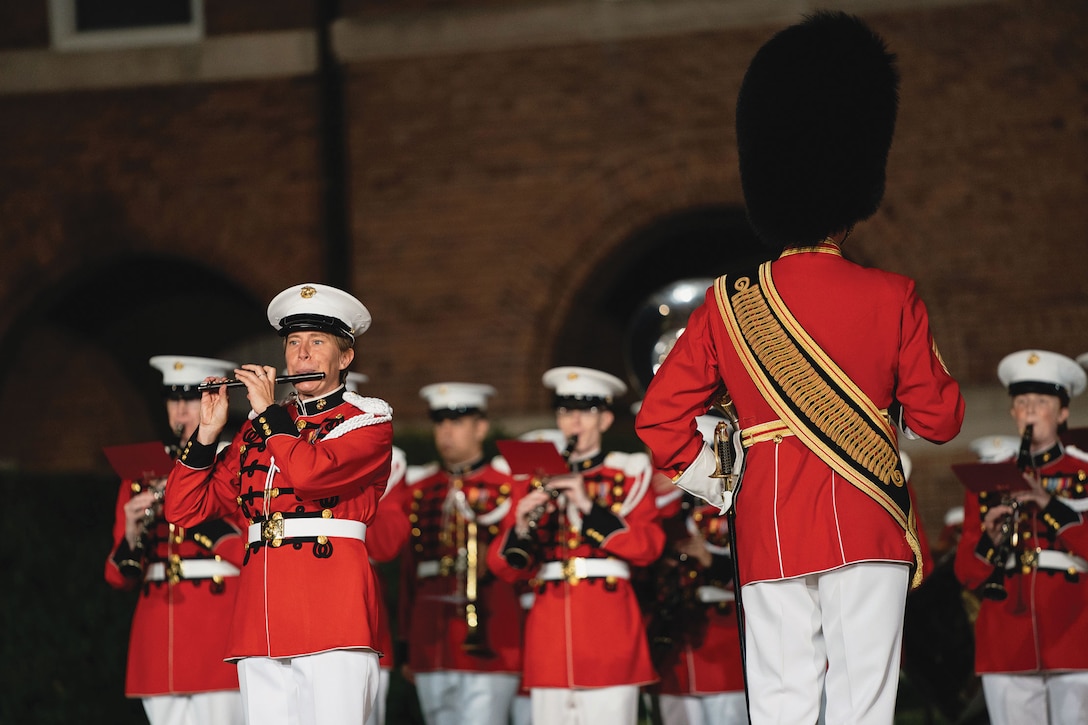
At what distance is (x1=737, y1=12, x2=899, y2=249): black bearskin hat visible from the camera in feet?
16.8

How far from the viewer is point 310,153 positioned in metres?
12.9

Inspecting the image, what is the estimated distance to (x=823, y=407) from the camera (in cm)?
487

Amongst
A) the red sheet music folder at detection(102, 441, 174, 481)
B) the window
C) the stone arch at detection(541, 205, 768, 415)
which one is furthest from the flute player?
the window

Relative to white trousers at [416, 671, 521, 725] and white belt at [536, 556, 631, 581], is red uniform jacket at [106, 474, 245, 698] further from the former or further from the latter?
white trousers at [416, 671, 521, 725]

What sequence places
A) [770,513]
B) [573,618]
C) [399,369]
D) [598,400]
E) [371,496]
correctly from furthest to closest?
1. [399,369]
2. [598,400]
3. [573,618]
4. [371,496]
5. [770,513]

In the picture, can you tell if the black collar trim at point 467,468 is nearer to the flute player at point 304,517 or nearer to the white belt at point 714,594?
the white belt at point 714,594

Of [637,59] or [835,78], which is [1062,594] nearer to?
[835,78]

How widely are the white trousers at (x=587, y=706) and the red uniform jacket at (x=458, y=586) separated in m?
1.25

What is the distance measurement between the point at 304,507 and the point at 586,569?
2.15m

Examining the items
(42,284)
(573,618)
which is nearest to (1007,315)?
(573,618)

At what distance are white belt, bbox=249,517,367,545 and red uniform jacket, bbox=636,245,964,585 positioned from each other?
4.02 ft

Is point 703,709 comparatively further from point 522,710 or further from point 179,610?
point 179,610

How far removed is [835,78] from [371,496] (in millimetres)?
2329

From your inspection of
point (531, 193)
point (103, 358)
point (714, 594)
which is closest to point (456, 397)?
point (714, 594)
